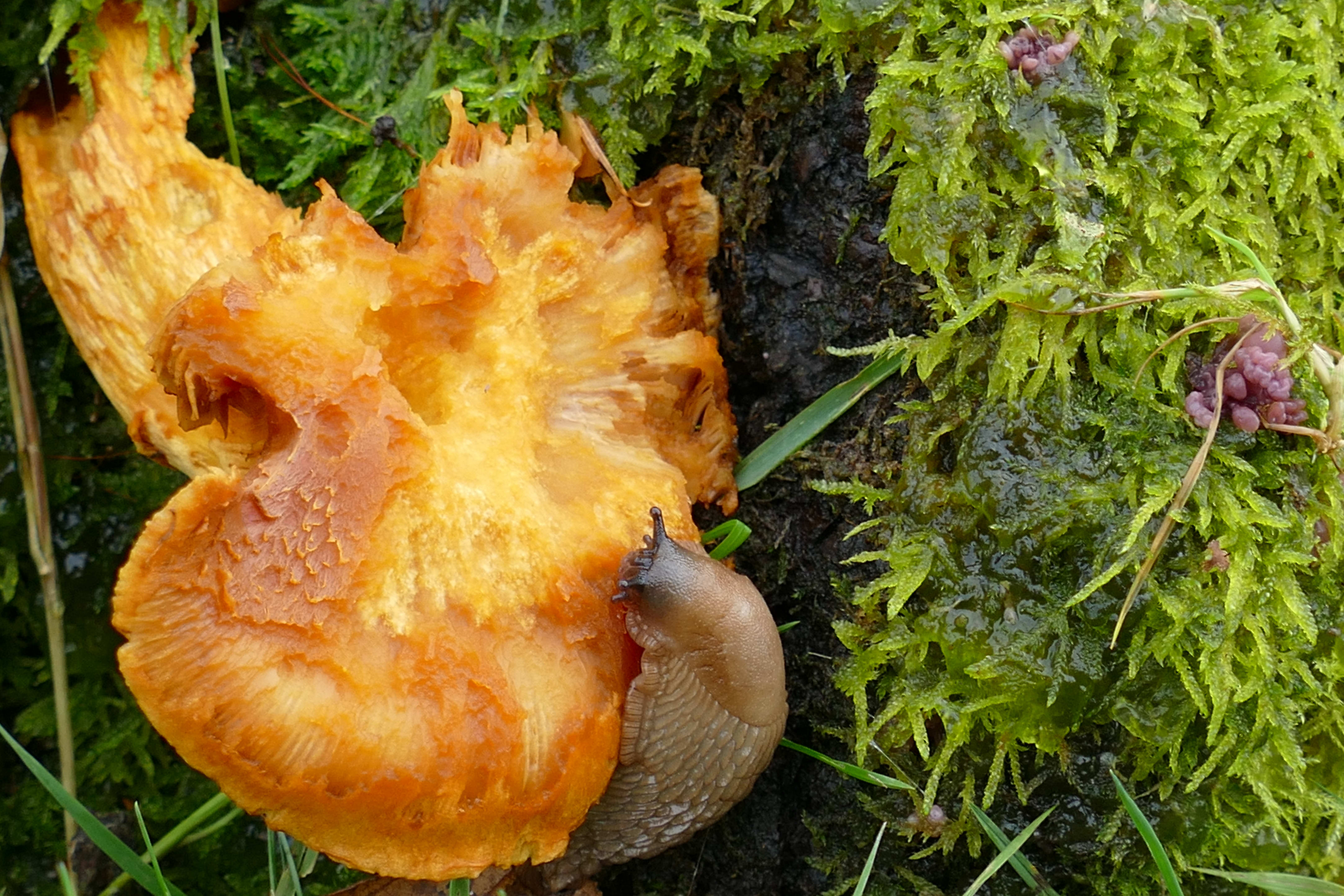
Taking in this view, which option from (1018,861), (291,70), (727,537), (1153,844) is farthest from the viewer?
(291,70)

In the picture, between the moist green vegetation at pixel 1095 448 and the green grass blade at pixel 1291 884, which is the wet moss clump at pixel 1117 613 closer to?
the moist green vegetation at pixel 1095 448

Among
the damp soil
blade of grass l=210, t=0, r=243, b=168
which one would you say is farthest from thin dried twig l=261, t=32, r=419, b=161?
the damp soil

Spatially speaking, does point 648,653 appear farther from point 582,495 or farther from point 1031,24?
point 1031,24

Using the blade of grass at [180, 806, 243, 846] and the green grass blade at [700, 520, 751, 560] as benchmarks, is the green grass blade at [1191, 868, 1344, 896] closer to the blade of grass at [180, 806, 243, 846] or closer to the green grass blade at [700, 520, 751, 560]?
the green grass blade at [700, 520, 751, 560]

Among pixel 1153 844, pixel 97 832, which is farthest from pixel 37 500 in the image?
pixel 1153 844

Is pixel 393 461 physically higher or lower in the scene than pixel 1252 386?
higher

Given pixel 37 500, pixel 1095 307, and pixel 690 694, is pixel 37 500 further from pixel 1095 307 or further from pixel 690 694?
pixel 1095 307

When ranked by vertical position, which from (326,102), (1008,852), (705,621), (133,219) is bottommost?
(1008,852)

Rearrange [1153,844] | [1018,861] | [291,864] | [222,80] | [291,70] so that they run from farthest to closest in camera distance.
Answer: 1. [291,70]
2. [222,80]
3. [291,864]
4. [1018,861]
5. [1153,844]

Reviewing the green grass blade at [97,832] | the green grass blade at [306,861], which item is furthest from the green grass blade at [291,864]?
the green grass blade at [97,832]
